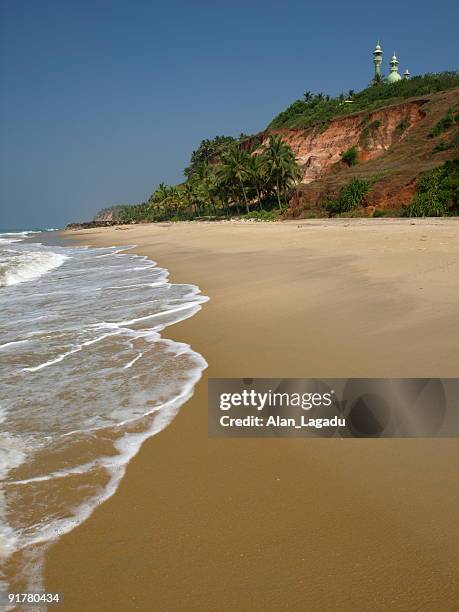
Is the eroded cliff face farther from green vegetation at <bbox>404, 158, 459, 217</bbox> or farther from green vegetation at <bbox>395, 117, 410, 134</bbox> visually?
green vegetation at <bbox>404, 158, 459, 217</bbox>

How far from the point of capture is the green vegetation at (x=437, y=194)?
25062 millimetres

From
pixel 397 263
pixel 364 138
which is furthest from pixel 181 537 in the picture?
pixel 364 138

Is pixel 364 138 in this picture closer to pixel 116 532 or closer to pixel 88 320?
pixel 88 320

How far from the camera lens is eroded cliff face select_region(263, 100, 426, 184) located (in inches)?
1884

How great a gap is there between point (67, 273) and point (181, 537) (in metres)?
13.4

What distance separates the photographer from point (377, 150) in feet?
160

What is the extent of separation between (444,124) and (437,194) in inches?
718

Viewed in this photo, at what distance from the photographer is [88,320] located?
7.09m

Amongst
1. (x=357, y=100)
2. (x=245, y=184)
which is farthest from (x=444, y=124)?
(x=357, y=100)

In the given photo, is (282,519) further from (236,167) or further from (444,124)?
(236,167)

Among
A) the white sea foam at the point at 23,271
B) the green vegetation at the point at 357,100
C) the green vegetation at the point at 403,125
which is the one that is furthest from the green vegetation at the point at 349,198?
the green vegetation at the point at 357,100

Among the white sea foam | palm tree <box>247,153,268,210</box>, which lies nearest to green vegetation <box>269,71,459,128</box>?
palm tree <box>247,153,268,210</box>

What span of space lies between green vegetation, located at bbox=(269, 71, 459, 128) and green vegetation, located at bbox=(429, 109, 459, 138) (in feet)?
49.1

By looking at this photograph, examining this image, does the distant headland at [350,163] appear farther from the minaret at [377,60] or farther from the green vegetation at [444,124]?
the minaret at [377,60]
